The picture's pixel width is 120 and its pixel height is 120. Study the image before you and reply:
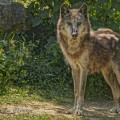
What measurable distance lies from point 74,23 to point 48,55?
275 centimetres

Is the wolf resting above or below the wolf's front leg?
above

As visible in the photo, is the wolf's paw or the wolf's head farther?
the wolf's paw

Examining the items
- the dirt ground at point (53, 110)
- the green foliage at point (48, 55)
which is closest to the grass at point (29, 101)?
the dirt ground at point (53, 110)

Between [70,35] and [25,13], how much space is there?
9.54ft

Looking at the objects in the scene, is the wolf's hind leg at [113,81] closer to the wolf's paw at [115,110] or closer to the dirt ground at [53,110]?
the wolf's paw at [115,110]

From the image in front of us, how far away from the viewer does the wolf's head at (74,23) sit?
8383 mm

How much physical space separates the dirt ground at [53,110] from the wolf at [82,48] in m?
0.23

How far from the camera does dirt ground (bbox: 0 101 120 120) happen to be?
8.26m

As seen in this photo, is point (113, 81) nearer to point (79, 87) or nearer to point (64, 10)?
point (79, 87)

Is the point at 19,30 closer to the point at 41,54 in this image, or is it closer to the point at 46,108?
the point at 41,54

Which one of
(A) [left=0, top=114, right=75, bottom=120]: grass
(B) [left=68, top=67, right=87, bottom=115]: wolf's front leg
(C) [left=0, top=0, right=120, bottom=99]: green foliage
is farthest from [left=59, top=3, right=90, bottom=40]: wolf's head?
(C) [left=0, top=0, right=120, bottom=99]: green foliage

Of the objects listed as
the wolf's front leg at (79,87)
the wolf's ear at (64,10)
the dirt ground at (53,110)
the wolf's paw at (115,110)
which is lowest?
the wolf's paw at (115,110)

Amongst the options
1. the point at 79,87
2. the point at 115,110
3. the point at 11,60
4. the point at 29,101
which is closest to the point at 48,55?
the point at 11,60

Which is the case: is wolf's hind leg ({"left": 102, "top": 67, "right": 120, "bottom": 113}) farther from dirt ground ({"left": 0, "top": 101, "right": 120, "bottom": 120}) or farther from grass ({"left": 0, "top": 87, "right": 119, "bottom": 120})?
grass ({"left": 0, "top": 87, "right": 119, "bottom": 120})
